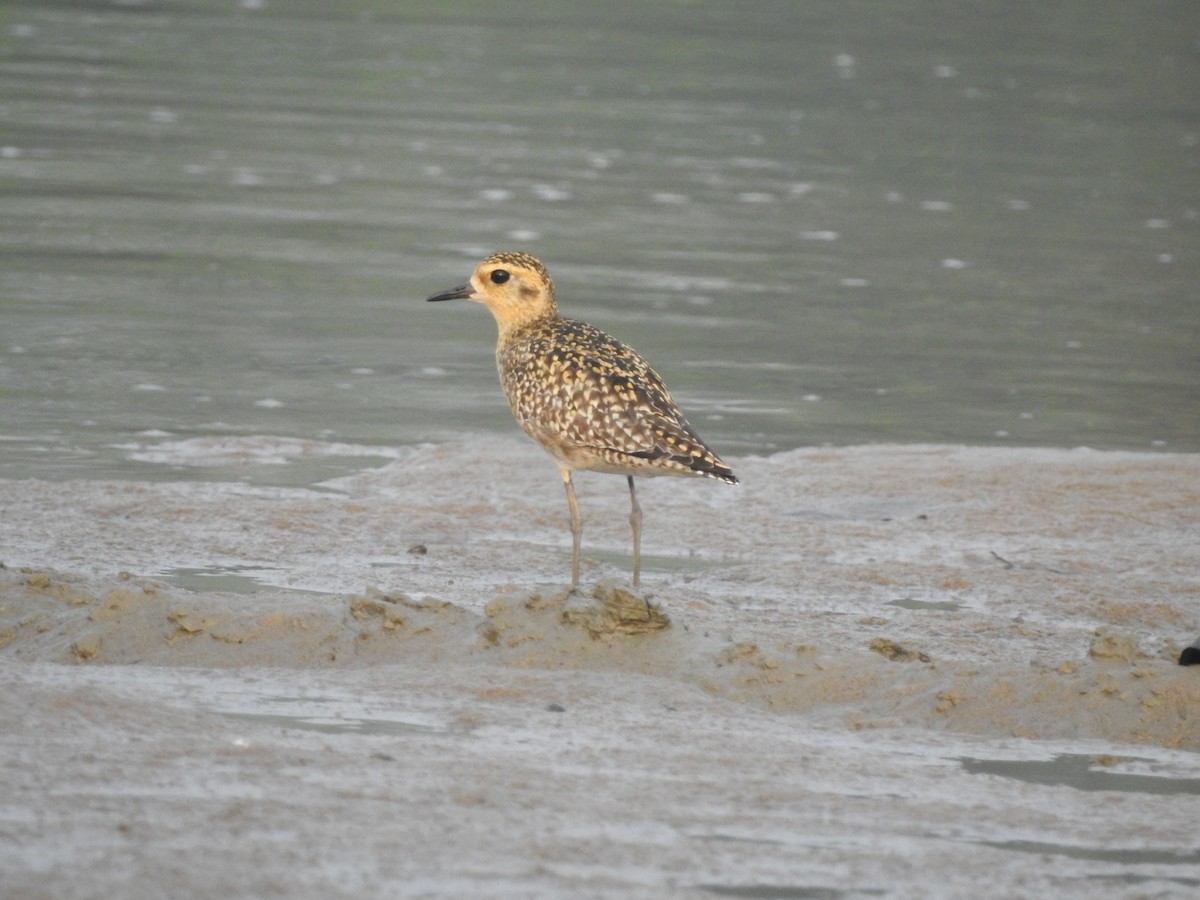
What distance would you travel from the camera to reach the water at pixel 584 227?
11.8 m

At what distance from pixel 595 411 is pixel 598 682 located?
5.70ft

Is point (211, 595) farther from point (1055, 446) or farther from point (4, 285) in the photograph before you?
point (4, 285)

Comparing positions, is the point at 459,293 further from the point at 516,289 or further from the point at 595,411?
the point at 595,411

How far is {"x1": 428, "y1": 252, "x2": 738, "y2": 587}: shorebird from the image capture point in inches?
305

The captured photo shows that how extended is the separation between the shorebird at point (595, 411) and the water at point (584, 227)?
191 centimetres

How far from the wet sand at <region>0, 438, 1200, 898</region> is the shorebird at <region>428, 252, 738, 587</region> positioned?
0.48 m

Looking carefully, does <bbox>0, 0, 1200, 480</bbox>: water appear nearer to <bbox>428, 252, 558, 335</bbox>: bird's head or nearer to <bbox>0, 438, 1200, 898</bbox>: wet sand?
<bbox>0, 438, 1200, 898</bbox>: wet sand

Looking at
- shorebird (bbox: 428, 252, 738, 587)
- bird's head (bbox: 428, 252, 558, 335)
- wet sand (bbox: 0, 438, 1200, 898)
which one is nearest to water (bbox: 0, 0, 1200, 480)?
wet sand (bbox: 0, 438, 1200, 898)

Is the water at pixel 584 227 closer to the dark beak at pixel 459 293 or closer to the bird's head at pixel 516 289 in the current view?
the dark beak at pixel 459 293

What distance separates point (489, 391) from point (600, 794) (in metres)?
7.09

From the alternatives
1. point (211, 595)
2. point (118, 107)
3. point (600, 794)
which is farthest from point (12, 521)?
point (118, 107)

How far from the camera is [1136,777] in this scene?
5812 mm

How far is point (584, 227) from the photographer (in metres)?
18.2

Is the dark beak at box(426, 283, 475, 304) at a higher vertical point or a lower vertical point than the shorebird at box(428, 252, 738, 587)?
higher
